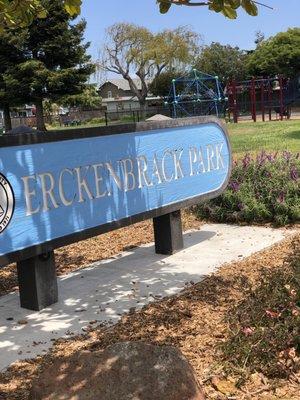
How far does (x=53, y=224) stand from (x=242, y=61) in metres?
71.5

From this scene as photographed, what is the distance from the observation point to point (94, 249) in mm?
6555

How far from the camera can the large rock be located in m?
2.70

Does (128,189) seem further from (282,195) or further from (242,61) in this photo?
(242,61)

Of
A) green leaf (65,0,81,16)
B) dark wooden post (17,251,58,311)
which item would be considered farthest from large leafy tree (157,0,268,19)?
dark wooden post (17,251,58,311)

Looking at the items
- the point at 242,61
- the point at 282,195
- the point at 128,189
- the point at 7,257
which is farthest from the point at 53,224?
the point at 242,61

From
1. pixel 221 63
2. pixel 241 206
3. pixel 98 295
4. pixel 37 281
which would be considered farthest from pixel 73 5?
pixel 221 63

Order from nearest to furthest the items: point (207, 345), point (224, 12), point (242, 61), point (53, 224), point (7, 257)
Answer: point (224, 12), point (207, 345), point (7, 257), point (53, 224), point (242, 61)

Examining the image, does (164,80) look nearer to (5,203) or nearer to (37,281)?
(37,281)

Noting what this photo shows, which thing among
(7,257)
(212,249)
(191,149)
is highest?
(191,149)

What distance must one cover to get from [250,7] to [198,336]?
2064 millimetres

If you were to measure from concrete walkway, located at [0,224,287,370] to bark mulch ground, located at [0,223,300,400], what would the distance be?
0.51ft

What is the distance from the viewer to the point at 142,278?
5305 mm

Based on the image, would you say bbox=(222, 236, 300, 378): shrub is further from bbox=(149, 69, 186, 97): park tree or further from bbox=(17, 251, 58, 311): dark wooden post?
bbox=(149, 69, 186, 97): park tree

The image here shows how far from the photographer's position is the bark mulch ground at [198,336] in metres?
3.09
